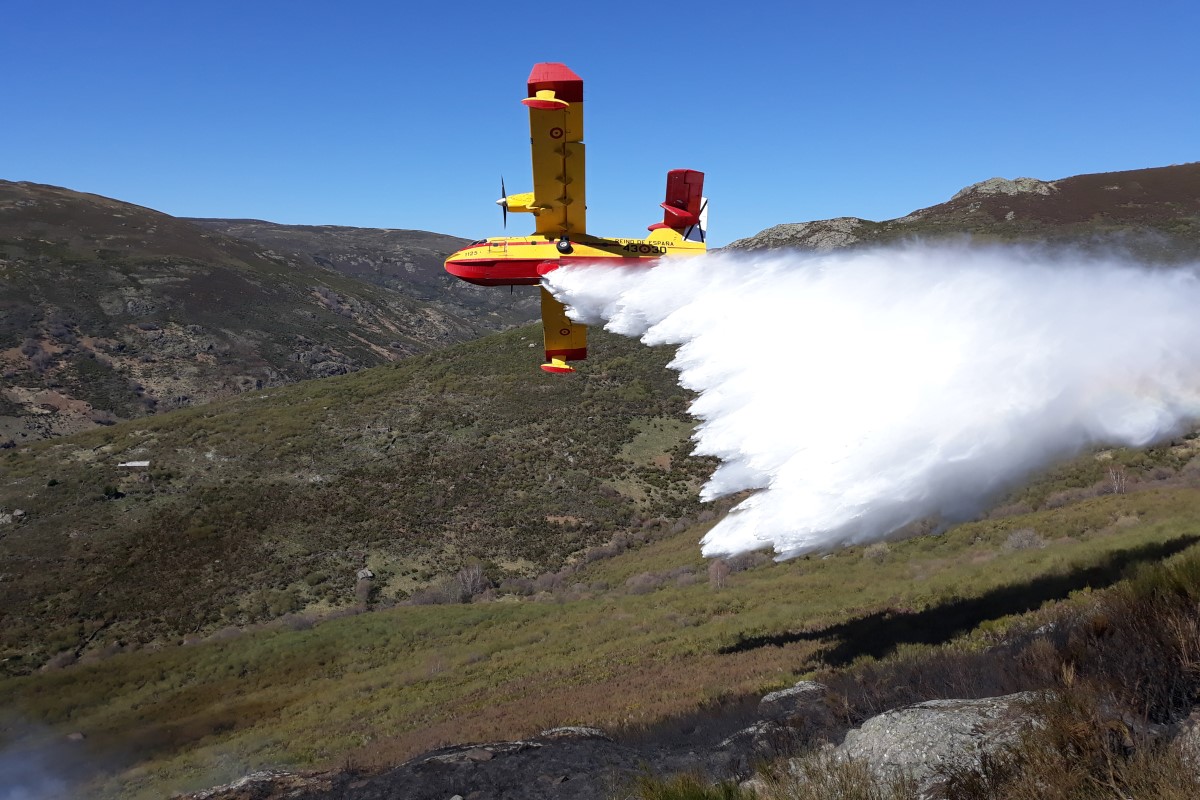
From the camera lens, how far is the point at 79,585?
35250 mm

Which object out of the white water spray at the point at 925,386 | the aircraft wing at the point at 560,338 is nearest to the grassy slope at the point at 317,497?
the aircraft wing at the point at 560,338

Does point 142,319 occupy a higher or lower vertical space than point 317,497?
higher

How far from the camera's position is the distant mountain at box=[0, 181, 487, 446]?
279 ft

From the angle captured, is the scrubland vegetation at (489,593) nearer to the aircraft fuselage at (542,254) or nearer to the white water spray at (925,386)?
the white water spray at (925,386)

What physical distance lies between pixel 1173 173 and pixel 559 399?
239 feet

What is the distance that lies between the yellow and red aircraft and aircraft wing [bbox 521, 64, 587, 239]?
3 centimetres

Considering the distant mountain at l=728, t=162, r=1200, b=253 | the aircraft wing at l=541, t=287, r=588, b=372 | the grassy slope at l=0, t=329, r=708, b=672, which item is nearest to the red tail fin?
the aircraft wing at l=541, t=287, r=588, b=372

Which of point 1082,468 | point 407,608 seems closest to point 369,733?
point 407,608

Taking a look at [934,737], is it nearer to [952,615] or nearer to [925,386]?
[925,386]

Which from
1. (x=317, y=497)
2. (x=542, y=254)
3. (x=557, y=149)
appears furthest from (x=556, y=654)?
(x=317, y=497)

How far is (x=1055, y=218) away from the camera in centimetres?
6969

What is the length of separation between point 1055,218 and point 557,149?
67975mm

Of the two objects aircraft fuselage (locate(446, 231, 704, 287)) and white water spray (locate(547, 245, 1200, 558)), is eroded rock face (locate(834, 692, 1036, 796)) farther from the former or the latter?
aircraft fuselage (locate(446, 231, 704, 287))

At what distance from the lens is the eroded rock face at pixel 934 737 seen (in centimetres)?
796
